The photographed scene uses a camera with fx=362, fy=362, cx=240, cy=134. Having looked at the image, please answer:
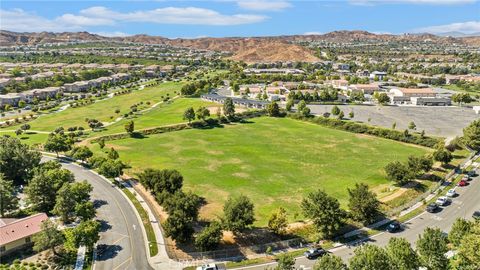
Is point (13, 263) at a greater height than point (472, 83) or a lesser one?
lesser

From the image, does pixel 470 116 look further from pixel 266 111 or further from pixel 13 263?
pixel 13 263

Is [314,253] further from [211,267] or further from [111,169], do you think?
[111,169]

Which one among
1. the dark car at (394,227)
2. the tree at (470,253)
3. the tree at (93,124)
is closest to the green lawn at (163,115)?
the tree at (93,124)

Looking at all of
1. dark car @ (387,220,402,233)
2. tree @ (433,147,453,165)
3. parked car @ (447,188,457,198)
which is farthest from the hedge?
dark car @ (387,220,402,233)

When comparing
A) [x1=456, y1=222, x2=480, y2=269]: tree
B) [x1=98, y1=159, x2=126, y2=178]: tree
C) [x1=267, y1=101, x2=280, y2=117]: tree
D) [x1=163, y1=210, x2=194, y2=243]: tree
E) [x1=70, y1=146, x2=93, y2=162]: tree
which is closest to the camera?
[x1=456, y1=222, x2=480, y2=269]: tree

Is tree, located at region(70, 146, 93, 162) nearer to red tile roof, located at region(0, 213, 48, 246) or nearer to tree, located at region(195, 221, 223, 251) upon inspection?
red tile roof, located at region(0, 213, 48, 246)

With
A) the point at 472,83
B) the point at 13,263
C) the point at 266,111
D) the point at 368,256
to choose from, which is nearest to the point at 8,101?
the point at 266,111

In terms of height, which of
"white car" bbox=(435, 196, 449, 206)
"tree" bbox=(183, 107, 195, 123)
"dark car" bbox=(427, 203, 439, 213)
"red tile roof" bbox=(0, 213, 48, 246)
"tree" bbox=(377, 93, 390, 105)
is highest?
"tree" bbox=(377, 93, 390, 105)
